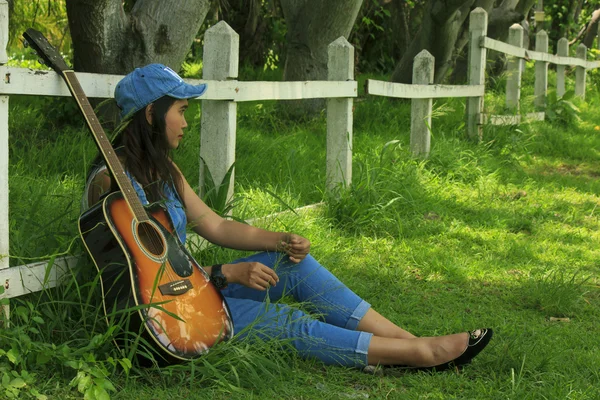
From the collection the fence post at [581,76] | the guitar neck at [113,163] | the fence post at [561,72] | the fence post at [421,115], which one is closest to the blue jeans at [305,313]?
the guitar neck at [113,163]

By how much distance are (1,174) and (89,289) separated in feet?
1.90

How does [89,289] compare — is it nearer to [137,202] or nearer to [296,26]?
[137,202]

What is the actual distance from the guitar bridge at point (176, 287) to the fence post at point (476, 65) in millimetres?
6002

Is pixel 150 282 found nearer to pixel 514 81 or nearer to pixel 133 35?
pixel 133 35

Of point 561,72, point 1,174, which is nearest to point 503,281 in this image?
point 1,174

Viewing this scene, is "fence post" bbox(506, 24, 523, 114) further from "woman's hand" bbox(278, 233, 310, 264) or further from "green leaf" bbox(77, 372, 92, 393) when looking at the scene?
"green leaf" bbox(77, 372, 92, 393)

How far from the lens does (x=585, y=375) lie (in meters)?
3.56

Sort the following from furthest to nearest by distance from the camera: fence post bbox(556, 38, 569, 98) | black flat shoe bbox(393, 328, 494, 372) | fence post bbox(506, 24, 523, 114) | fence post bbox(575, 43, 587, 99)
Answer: fence post bbox(575, 43, 587, 99)
fence post bbox(556, 38, 569, 98)
fence post bbox(506, 24, 523, 114)
black flat shoe bbox(393, 328, 494, 372)

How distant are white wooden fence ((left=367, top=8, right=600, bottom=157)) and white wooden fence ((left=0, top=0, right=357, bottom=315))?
461mm

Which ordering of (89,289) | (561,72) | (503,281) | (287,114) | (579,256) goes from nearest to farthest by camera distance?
(89,289), (503,281), (579,256), (287,114), (561,72)

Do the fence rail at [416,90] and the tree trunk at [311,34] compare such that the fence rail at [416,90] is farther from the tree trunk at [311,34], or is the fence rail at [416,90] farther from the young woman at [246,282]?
the young woman at [246,282]

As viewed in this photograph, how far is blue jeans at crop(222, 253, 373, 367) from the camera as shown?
11.3 ft

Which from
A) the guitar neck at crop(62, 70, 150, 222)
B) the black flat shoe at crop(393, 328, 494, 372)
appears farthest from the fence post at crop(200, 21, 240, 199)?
the black flat shoe at crop(393, 328, 494, 372)

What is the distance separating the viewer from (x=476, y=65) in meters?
8.81
